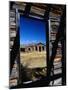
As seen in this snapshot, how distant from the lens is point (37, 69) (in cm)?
289

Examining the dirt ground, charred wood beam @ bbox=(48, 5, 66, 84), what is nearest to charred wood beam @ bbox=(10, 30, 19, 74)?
the dirt ground

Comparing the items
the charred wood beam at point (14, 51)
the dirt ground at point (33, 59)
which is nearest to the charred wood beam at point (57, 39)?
the dirt ground at point (33, 59)

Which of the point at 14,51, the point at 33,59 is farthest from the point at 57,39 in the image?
the point at 14,51

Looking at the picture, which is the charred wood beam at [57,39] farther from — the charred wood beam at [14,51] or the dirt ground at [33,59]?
the charred wood beam at [14,51]

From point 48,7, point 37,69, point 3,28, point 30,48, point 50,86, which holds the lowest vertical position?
point 50,86

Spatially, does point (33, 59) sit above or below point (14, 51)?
below

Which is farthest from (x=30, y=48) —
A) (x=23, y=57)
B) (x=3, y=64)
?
(x=3, y=64)

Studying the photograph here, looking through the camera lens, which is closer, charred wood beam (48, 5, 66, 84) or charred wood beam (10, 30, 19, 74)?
charred wood beam (10, 30, 19, 74)

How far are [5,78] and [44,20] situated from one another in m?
0.81

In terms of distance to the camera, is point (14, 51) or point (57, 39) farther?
point (57, 39)

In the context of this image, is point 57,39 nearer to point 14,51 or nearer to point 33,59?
point 33,59

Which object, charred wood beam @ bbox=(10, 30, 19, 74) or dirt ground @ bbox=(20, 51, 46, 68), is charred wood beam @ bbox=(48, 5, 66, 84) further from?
charred wood beam @ bbox=(10, 30, 19, 74)

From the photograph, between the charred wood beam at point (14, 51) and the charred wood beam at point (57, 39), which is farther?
the charred wood beam at point (57, 39)

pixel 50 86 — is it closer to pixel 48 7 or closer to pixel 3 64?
pixel 3 64
